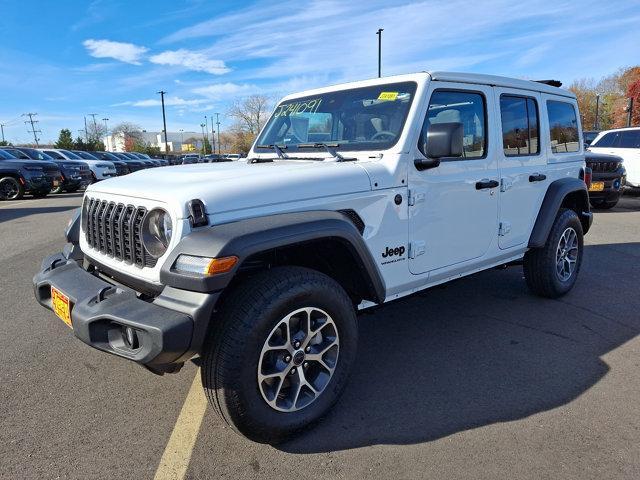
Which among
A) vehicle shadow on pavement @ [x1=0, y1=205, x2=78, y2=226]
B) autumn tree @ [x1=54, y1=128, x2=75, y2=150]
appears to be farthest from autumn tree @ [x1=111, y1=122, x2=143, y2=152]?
vehicle shadow on pavement @ [x1=0, y1=205, x2=78, y2=226]

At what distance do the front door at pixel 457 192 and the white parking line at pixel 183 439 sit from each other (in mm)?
1606

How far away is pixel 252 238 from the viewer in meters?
2.22

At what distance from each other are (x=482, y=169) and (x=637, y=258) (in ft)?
13.6

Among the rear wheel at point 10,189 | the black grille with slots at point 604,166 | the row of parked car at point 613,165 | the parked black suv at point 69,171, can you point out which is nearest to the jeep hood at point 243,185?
the row of parked car at point 613,165

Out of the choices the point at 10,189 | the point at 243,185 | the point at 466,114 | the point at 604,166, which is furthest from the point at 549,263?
the point at 10,189

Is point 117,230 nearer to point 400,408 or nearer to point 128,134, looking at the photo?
point 400,408

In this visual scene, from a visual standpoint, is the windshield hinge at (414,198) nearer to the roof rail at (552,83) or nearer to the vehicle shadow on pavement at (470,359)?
the vehicle shadow on pavement at (470,359)

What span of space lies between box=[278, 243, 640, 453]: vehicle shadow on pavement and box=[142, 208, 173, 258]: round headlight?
4.02 ft

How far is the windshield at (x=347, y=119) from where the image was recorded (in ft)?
10.2

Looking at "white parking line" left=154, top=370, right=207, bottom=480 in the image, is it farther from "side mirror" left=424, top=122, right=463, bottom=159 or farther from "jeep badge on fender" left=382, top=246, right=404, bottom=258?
"side mirror" left=424, top=122, right=463, bottom=159

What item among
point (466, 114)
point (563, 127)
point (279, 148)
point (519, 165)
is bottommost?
point (519, 165)

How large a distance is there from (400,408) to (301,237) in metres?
1.24

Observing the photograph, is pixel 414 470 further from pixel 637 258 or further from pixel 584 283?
pixel 637 258

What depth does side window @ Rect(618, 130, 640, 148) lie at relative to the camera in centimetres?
1129
